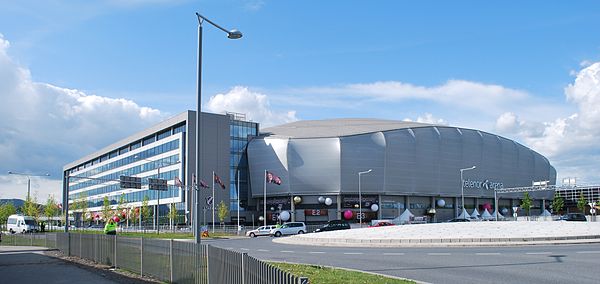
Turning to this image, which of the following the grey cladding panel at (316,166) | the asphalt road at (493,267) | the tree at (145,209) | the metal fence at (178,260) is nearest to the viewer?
the metal fence at (178,260)

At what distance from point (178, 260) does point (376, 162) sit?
271ft

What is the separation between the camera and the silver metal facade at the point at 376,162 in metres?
93.6

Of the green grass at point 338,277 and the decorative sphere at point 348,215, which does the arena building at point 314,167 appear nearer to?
the decorative sphere at point 348,215

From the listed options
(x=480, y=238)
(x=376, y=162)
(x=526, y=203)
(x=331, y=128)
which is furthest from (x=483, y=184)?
(x=480, y=238)

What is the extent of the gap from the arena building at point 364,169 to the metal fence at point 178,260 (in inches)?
2669

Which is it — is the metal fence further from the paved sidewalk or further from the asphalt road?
the paved sidewalk

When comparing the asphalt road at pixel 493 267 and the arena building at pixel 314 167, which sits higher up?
the arena building at pixel 314 167

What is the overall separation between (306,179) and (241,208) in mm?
13015

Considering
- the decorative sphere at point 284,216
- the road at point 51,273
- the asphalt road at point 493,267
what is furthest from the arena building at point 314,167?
the asphalt road at point 493,267

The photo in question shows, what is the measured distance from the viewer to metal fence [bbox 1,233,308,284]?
9648 millimetres

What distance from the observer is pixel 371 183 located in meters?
95.1

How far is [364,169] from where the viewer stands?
94.9 m

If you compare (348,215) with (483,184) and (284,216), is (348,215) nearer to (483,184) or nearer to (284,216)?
(284,216)

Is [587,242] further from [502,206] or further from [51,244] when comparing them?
[502,206]
